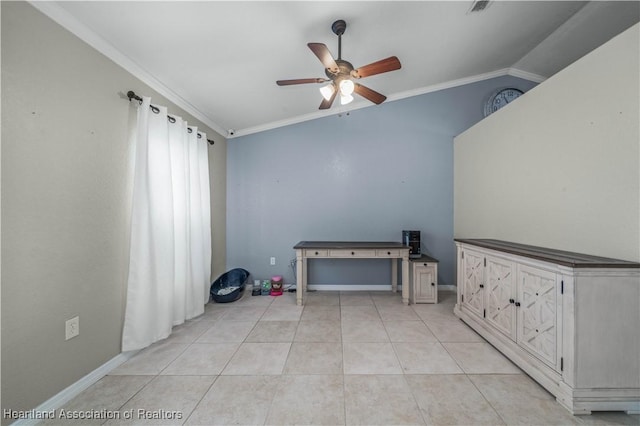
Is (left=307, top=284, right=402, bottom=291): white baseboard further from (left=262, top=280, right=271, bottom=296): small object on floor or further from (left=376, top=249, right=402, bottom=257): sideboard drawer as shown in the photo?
(left=376, top=249, right=402, bottom=257): sideboard drawer

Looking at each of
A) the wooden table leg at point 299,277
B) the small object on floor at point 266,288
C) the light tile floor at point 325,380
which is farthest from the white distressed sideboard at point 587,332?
the small object on floor at point 266,288

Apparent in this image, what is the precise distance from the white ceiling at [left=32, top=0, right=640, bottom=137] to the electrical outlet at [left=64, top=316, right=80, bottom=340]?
1.89 meters

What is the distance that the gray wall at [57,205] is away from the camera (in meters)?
1.17

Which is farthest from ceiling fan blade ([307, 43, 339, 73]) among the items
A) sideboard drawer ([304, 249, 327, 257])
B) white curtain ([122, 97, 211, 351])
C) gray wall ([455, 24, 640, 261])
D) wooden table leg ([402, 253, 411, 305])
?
wooden table leg ([402, 253, 411, 305])

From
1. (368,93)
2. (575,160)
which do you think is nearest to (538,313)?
(575,160)

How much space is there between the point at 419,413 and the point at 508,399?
2.05 ft

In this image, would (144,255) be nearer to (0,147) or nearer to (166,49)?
(0,147)

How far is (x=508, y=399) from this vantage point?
1426 mm

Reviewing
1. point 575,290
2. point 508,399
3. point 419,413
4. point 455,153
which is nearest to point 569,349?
point 575,290

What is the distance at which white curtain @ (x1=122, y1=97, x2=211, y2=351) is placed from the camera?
6.06 feet

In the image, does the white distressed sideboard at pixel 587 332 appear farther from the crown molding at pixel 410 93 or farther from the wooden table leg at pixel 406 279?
the crown molding at pixel 410 93

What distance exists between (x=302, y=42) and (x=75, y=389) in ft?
10.3

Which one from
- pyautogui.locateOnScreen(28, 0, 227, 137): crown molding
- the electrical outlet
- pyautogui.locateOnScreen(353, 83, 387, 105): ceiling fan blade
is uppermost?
pyautogui.locateOnScreen(28, 0, 227, 137): crown molding

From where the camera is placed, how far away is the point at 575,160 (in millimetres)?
1763
